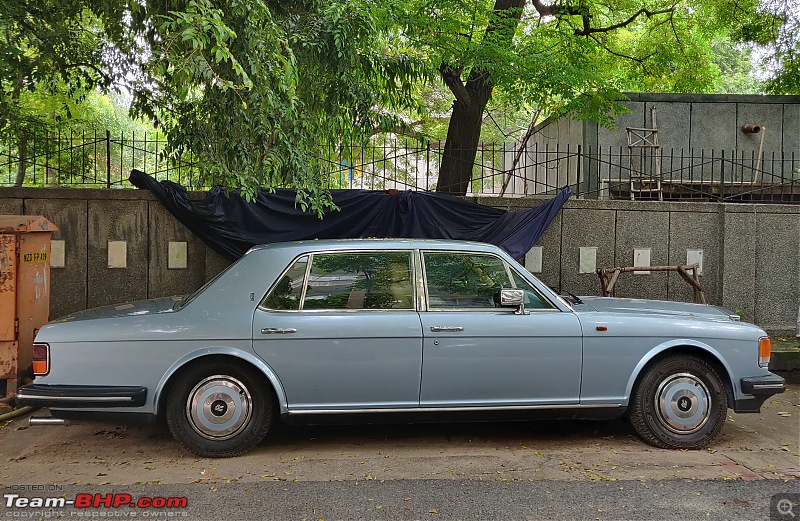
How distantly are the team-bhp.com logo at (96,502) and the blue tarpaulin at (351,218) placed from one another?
13.9ft

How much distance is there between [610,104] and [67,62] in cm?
751

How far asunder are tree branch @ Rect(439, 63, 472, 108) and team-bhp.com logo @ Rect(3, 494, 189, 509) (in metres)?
7.48

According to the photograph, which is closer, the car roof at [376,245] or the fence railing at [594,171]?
the car roof at [376,245]

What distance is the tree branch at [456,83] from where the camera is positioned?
33.6 ft

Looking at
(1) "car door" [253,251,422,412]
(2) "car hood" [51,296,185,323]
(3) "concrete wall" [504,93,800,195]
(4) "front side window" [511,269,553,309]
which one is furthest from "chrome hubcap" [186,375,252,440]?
(3) "concrete wall" [504,93,800,195]

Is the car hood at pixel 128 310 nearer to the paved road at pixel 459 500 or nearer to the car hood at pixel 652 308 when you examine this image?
the paved road at pixel 459 500

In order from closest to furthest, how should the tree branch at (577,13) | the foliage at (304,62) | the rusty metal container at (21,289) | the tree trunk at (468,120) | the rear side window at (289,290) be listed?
the rear side window at (289,290) < the foliage at (304,62) < the rusty metal container at (21,289) < the tree trunk at (468,120) < the tree branch at (577,13)

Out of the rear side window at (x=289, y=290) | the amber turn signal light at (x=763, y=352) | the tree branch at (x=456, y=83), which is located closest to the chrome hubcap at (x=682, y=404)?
the amber turn signal light at (x=763, y=352)

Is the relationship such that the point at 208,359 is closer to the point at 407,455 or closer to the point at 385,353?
the point at 385,353

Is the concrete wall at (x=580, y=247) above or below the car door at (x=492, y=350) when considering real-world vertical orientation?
above

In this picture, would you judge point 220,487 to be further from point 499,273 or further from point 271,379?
point 499,273

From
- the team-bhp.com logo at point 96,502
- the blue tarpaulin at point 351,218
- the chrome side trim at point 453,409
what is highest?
the blue tarpaulin at point 351,218

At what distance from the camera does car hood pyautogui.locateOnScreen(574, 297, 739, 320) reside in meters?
5.70

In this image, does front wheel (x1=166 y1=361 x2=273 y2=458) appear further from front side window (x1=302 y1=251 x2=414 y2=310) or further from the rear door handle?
the rear door handle
